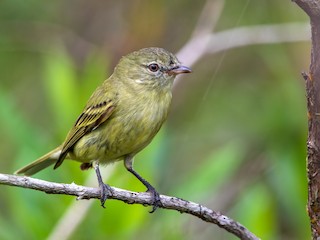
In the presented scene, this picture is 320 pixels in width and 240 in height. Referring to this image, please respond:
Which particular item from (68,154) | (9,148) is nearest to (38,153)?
(68,154)

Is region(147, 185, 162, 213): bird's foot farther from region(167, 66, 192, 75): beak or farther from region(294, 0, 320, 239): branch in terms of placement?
region(294, 0, 320, 239): branch

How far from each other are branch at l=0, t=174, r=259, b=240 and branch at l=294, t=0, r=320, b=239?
41 cm

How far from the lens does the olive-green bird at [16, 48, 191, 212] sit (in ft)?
15.5

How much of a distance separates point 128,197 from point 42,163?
1.64 m

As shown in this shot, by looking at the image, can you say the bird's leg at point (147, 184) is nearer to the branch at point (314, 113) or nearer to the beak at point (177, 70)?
the beak at point (177, 70)

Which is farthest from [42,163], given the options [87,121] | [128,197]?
[128,197]

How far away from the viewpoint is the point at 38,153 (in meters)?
5.13

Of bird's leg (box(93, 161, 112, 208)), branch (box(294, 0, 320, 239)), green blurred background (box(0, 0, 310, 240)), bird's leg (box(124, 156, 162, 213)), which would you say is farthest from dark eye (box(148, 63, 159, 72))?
branch (box(294, 0, 320, 239))

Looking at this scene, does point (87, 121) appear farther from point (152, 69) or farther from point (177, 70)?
point (177, 70)

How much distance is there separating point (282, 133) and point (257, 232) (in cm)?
121

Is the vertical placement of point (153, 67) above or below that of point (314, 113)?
below

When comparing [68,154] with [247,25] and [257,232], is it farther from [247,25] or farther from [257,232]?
[247,25]

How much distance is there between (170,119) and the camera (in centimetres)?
707

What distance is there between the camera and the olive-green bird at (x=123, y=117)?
473cm
